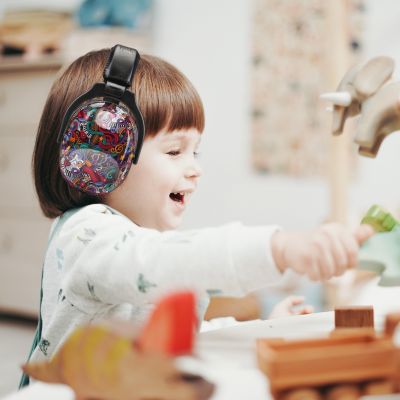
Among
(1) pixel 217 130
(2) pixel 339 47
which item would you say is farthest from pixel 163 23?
(2) pixel 339 47

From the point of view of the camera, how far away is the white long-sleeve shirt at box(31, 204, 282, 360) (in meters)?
0.45

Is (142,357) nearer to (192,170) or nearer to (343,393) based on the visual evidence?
(343,393)

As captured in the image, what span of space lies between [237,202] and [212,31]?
2.35ft

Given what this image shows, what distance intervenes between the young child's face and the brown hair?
16 millimetres

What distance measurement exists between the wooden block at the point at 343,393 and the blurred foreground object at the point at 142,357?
8 centimetres

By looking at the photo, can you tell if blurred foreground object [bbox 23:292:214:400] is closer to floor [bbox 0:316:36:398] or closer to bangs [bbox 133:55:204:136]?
bangs [bbox 133:55:204:136]

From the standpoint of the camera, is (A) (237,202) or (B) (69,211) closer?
(B) (69,211)

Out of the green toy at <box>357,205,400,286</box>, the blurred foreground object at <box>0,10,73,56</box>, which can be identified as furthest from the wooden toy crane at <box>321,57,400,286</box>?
the blurred foreground object at <box>0,10,73,56</box>

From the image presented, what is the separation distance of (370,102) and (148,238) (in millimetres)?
283

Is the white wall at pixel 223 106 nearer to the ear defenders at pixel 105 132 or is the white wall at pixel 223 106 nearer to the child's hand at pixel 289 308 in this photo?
the child's hand at pixel 289 308

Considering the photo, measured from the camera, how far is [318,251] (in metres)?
0.43

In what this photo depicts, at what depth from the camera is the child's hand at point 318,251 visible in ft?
1.40

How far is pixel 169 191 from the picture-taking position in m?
0.74

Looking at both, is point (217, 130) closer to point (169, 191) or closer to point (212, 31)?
point (212, 31)
